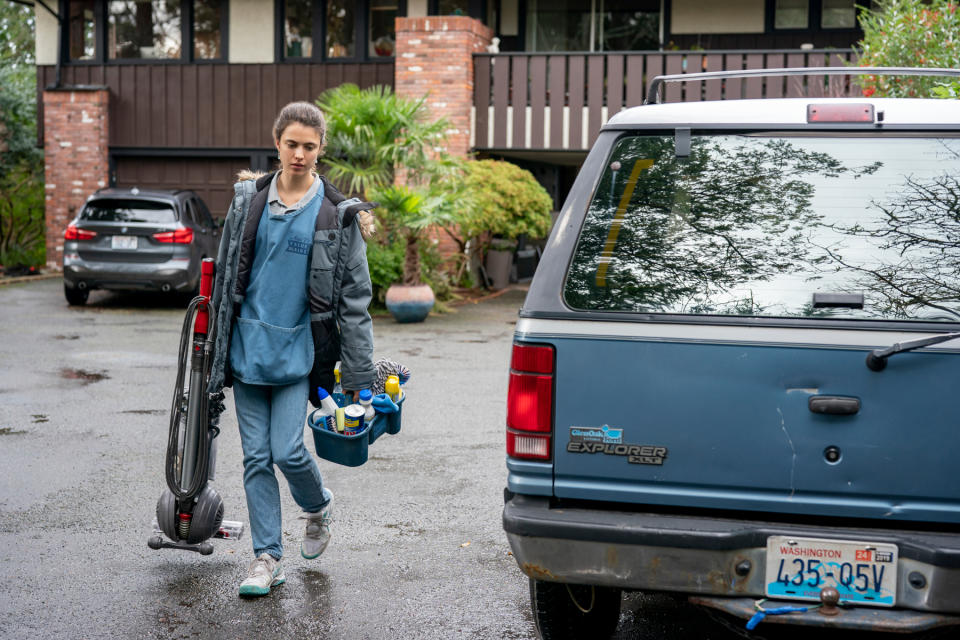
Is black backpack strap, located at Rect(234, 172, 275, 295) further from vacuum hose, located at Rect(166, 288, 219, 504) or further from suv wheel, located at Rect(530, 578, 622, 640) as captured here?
suv wheel, located at Rect(530, 578, 622, 640)

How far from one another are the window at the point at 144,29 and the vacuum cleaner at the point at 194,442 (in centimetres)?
1922

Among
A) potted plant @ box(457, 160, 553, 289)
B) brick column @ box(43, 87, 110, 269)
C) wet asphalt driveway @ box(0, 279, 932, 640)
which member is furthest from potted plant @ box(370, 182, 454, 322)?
brick column @ box(43, 87, 110, 269)

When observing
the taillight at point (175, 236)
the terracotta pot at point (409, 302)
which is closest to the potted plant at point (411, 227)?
the terracotta pot at point (409, 302)

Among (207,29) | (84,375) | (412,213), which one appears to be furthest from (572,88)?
(84,375)

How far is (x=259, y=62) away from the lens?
863 inches

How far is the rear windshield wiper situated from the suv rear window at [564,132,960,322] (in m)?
0.08

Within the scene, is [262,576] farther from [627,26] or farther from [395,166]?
[627,26]

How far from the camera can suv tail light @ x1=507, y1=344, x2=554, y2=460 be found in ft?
11.2

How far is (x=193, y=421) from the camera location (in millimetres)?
4605

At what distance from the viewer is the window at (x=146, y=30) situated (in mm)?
22297

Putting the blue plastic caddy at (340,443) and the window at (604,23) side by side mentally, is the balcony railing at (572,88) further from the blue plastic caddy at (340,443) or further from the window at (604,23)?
the blue plastic caddy at (340,443)

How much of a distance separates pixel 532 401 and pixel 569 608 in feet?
2.76

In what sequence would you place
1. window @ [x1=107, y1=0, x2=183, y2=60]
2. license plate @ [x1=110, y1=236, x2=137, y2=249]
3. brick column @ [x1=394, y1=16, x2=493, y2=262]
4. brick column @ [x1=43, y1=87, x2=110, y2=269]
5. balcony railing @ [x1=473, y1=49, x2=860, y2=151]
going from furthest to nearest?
window @ [x1=107, y1=0, x2=183, y2=60], brick column @ [x1=43, y1=87, x2=110, y2=269], brick column @ [x1=394, y1=16, x2=493, y2=262], balcony railing @ [x1=473, y1=49, x2=860, y2=151], license plate @ [x1=110, y1=236, x2=137, y2=249]

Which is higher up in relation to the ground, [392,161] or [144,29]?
[144,29]
